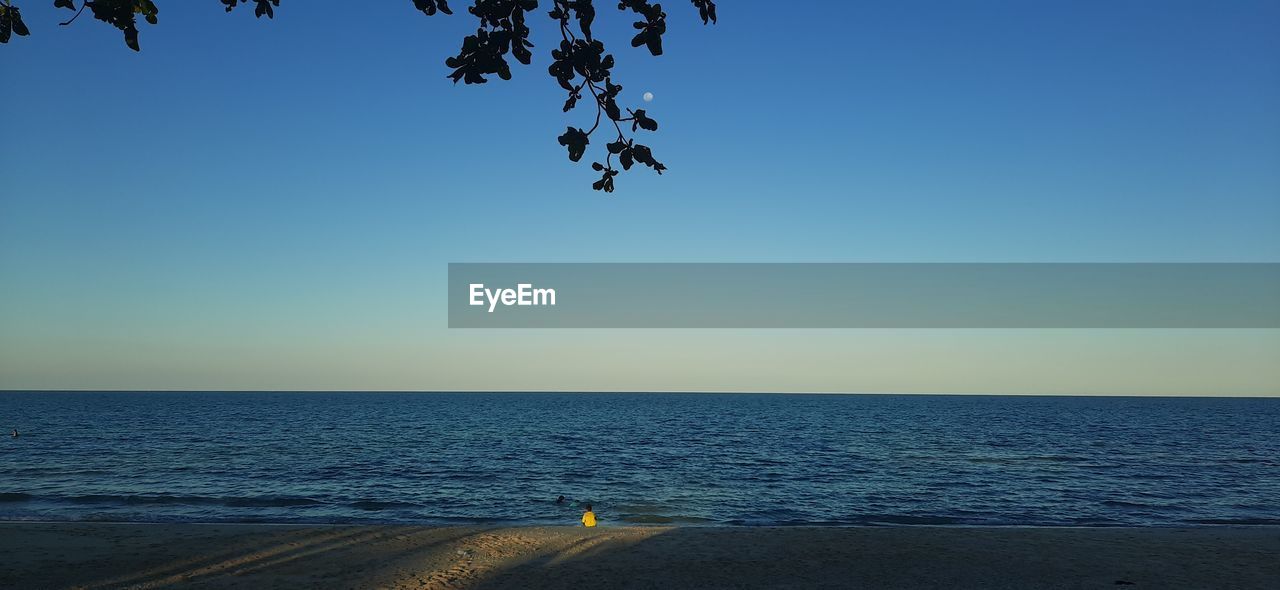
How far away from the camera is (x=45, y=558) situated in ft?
47.4

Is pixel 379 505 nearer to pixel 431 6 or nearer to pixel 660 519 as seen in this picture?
pixel 660 519

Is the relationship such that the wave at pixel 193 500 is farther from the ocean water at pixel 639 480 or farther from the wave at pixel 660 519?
the wave at pixel 660 519

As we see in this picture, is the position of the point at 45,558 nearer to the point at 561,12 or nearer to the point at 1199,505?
the point at 561,12

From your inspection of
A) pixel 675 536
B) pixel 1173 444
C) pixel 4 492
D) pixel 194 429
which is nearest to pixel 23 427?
pixel 194 429

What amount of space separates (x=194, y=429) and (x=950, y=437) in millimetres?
69245

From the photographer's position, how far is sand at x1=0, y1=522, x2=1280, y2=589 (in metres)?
13.1

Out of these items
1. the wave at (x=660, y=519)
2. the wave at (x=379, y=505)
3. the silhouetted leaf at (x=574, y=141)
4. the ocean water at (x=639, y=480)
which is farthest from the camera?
the wave at (x=379, y=505)

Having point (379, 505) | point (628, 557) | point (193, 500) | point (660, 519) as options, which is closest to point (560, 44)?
point (628, 557)

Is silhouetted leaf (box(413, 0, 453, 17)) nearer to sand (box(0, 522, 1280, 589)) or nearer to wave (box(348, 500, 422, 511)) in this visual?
sand (box(0, 522, 1280, 589))

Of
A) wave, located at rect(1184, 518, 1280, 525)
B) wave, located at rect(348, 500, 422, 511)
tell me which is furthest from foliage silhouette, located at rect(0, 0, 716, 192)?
wave, located at rect(1184, 518, 1280, 525)

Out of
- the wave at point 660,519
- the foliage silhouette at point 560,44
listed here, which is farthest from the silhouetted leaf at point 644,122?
the wave at point 660,519

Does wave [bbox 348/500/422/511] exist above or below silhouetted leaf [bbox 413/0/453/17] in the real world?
below

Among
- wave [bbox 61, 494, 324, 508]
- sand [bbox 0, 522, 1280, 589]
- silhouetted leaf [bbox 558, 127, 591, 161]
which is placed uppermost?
silhouetted leaf [bbox 558, 127, 591, 161]

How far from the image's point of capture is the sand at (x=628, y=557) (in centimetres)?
1307
